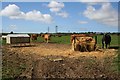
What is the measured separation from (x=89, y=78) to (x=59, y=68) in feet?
7.54

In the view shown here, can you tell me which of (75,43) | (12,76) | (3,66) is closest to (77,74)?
(12,76)

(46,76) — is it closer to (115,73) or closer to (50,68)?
(50,68)

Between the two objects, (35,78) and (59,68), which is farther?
(59,68)

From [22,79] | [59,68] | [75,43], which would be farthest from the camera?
[75,43]

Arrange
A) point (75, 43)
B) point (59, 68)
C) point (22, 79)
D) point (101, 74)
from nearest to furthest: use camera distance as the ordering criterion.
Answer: point (22, 79) < point (101, 74) < point (59, 68) < point (75, 43)

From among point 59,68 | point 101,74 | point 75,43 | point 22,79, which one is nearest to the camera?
point 22,79

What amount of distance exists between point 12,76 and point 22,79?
0.61m

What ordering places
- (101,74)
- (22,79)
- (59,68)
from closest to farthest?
(22,79), (101,74), (59,68)

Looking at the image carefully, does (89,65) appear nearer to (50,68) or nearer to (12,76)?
(50,68)

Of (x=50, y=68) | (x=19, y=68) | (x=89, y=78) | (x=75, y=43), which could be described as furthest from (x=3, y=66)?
(x=75, y=43)

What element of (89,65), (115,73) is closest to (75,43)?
(89,65)

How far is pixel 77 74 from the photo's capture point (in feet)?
36.8

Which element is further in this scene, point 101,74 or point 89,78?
point 101,74

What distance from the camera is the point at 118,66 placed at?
1298cm
